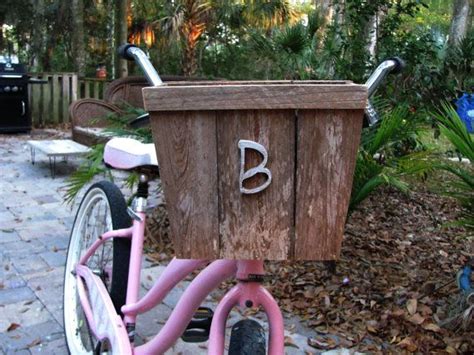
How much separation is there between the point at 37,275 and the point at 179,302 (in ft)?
7.03

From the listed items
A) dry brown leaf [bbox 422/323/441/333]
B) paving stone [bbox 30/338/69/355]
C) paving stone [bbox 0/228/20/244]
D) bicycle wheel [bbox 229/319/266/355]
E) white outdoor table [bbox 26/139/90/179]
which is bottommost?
paving stone [bbox 30/338/69/355]

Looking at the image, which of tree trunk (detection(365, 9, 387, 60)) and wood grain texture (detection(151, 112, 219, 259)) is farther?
tree trunk (detection(365, 9, 387, 60))

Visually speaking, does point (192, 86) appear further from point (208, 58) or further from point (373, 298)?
point (208, 58)

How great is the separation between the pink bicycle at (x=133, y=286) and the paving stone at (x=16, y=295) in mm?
773

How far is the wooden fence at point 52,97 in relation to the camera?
1086cm

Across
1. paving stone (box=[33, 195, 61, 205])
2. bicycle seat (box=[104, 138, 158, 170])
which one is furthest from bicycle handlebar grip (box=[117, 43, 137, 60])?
paving stone (box=[33, 195, 61, 205])

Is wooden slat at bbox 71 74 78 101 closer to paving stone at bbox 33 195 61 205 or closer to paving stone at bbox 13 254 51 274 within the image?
paving stone at bbox 33 195 61 205

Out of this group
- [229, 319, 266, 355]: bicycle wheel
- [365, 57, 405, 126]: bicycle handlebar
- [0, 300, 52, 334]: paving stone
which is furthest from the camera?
[0, 300, 52, 334]: paving stone

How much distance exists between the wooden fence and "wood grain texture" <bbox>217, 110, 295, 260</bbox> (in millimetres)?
10284

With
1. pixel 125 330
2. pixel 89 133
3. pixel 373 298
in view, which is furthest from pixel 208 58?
pixel 125 330

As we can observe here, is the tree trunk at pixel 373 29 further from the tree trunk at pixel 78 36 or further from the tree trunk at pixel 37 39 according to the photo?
the tree trunk at pixel 37 39

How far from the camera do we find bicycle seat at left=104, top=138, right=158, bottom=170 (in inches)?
75.4

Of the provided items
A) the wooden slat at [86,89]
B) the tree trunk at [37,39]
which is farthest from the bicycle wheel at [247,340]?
the tree trunk at [37,39]

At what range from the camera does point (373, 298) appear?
3164 millimetres
